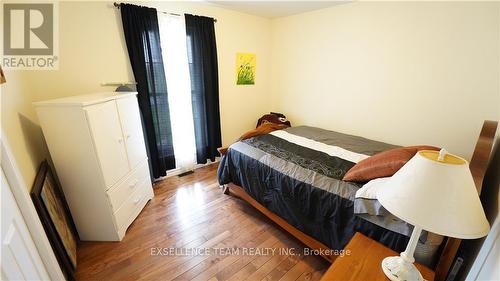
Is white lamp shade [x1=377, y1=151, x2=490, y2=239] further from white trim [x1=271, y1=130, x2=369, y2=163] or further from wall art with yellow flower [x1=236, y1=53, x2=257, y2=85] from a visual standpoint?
wall art with yellow flower [x1=236, y1=53, x2=257, y2=85]

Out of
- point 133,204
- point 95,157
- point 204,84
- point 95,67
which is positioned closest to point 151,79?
point 95,67

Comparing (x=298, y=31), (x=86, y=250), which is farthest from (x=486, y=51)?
(x=86, y=250)

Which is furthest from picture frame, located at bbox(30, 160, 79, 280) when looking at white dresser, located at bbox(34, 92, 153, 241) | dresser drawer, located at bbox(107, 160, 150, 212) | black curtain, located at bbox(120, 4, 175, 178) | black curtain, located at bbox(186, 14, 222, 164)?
black curtain, located at bbox(186, 14, 222, 164)

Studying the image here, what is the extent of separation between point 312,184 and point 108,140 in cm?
170

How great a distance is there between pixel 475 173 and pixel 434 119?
4.92ft

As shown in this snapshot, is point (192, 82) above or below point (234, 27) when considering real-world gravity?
below

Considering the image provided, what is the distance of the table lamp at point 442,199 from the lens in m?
0.64

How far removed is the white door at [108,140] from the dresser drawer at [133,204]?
0.92 feet

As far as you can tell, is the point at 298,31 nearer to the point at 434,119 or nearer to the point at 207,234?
the point at 434,119

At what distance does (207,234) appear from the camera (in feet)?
6.20

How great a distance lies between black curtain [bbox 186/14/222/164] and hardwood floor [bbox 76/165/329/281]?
39.3 inches

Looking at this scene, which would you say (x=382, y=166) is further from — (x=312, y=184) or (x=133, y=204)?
(x=133, y=204)

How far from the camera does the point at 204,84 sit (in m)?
2.85

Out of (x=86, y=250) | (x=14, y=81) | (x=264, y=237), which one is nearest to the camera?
(x=14, y=81)
